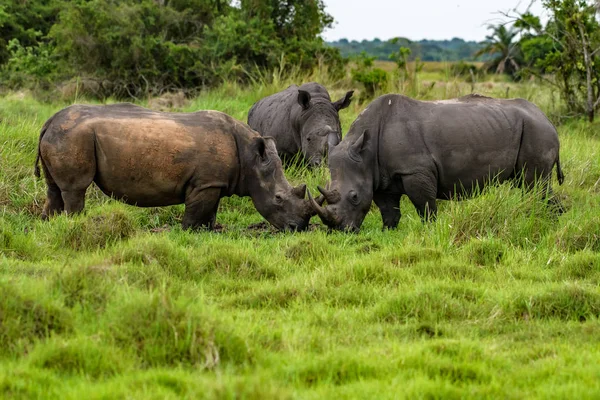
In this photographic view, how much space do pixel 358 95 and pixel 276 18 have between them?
142 inches

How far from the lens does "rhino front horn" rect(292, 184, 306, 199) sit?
9.21 m

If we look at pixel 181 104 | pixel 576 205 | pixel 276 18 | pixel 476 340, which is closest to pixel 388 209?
pixel 576 205

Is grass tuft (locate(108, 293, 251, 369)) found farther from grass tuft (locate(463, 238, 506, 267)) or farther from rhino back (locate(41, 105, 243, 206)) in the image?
rhino back (locate(41, 105, 243, 206))

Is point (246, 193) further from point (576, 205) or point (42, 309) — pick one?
point (42, 309)

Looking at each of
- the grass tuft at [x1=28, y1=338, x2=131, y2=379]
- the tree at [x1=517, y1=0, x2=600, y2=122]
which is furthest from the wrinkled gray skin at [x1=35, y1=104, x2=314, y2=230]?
the tree at [x1=517, y1=0, x2=600, y2=122]

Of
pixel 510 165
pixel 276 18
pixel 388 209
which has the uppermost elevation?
pixel 276 18

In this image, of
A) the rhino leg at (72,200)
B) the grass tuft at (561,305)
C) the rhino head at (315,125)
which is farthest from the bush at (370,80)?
the grass tuft at (561,305)

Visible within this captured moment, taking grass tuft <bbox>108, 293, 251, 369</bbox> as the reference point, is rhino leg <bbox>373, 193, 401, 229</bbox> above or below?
below

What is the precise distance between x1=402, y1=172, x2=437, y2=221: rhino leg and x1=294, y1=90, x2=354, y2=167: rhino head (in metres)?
2.64

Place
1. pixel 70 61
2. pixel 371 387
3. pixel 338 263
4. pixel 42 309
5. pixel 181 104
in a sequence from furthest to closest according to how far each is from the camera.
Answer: pixel 70 61
pixel 181 104
pixel 338 263
pixel 42 309
pixel 371 387

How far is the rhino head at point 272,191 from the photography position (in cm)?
925

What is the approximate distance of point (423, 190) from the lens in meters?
9.24

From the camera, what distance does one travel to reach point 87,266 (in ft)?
19.4

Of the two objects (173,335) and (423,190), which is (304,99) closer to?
(423,190)
